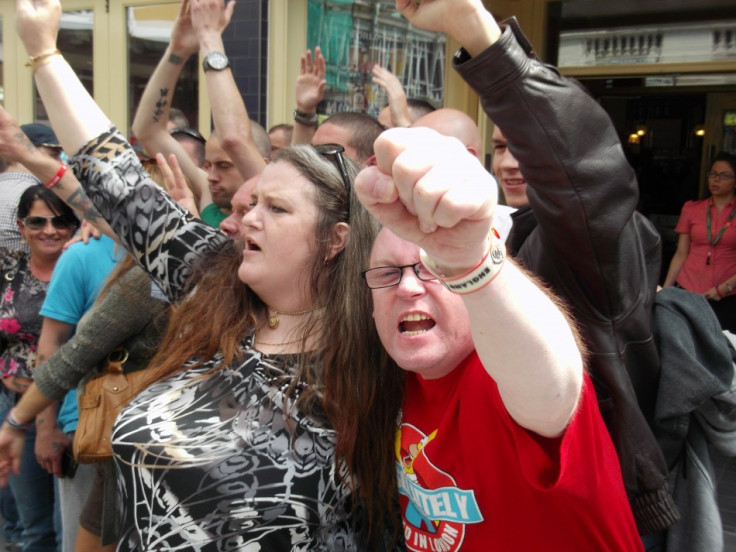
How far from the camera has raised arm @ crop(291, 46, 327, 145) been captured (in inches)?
146

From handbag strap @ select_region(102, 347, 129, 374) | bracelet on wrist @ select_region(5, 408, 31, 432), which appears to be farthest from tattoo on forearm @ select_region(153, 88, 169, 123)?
bracelet on wrist @ select_region(5, 408, 31, 432)

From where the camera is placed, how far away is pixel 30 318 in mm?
3197

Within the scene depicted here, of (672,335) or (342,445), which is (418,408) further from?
(672,335)

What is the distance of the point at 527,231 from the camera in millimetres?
1662

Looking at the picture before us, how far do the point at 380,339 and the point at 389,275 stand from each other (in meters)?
0.22

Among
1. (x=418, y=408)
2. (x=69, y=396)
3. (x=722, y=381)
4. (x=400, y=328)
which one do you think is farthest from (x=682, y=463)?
(x=69, y=396)

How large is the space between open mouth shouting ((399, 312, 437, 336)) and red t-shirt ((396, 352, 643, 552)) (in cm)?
10

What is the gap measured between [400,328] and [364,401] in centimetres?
30

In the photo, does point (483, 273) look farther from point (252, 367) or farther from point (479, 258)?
point (252, 367)

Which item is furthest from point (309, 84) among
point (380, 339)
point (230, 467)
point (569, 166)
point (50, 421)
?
A: point (569, 166)


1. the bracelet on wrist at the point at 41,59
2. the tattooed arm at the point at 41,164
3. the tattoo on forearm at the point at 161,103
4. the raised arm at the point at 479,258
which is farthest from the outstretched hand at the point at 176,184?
the raised arm at the point at 479,258

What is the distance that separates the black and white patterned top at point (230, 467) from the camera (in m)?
1.60

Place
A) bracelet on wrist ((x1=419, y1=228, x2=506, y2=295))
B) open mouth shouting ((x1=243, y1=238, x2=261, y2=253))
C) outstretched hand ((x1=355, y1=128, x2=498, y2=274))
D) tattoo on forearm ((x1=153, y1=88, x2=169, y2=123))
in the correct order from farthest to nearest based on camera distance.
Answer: tattoo on forearm ((x1=153, y1=88, x2=169, y2=123)) < open mouth shouting ((x1=243, y1=238, x2=261, y2=253)) < bracelet on wrist ((x1=419, y1=228, x2=506, y2=295)) < outstretched hand ((x1=355, y1=128, x2=498, y2=274))

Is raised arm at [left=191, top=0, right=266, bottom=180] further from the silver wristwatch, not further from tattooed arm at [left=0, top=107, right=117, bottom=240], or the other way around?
tattooed arm at [left=0, top=107, right=117, bottom=240]
